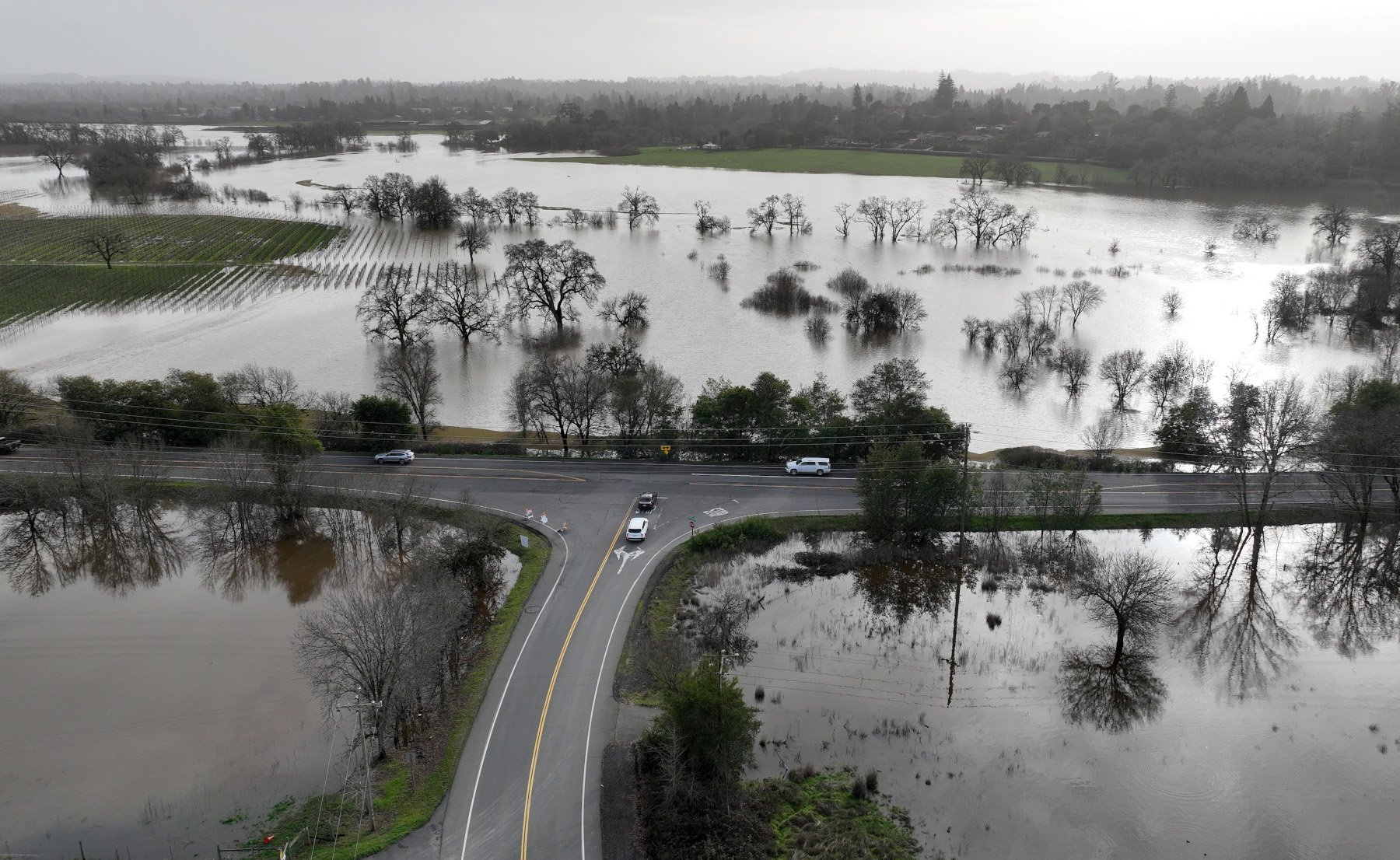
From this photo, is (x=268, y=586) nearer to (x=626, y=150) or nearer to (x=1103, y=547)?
(x=1103, y=547)

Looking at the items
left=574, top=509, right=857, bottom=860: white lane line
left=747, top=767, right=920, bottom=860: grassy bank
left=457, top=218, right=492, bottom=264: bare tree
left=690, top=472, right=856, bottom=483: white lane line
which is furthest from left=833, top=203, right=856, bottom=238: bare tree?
left=747, top=767, right=920, bottom=860: grassy bank

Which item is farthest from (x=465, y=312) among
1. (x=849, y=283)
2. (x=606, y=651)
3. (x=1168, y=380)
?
(x=1168, y=380)

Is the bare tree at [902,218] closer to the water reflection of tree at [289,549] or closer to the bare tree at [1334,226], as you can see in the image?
the bare tree at [1334,226]

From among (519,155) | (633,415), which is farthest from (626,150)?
(633,415)

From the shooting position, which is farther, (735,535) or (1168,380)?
(1168,380)

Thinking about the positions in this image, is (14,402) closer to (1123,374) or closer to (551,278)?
(551,278)

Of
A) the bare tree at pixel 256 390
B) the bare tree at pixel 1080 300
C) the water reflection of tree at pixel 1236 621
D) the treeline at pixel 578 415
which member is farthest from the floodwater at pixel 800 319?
the water reflection of tree at pixel 1236 621
